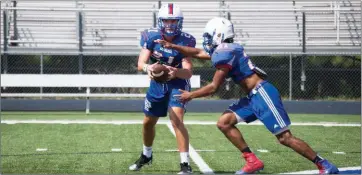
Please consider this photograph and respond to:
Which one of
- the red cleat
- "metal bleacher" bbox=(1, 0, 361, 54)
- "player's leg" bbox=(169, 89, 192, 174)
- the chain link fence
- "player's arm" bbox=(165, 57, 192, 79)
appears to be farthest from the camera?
"metal bleacher" bbox=(1, 0, 361, 54)

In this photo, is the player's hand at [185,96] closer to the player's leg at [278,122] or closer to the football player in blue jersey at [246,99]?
the football player in blue jersey at [246,99]

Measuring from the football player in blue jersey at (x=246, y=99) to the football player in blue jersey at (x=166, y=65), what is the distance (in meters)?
0.50

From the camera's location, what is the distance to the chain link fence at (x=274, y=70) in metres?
19.9

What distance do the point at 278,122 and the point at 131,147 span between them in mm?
3759

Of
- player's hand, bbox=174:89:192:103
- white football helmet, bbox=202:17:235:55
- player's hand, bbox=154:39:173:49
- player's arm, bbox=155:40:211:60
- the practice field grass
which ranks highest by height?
white football helmet, bbox=202:17:235:55

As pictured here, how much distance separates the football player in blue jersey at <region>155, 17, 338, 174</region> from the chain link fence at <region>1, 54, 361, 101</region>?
40.2ft

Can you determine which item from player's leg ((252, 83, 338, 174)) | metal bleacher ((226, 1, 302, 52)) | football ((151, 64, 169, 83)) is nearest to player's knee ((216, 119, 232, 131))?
player's leg ((252, 83, 338, 174))

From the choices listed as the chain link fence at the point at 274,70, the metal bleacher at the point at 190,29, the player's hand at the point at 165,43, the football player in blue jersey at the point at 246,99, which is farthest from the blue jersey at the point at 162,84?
the metal bleacher at the point at 190,29

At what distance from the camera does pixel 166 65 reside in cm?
818

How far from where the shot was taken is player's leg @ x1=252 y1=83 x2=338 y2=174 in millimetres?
7238

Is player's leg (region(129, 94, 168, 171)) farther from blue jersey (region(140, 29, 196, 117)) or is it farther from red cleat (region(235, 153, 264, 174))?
red cleat (region(235, 153, 264, 174))

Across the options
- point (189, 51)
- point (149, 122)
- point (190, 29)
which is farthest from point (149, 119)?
point (190, 29)

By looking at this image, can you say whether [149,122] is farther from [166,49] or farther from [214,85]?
[214,85]

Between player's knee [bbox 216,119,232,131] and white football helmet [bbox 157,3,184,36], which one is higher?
white football helmet [bbox 157,3,184,36]
